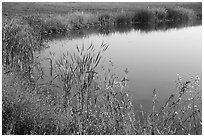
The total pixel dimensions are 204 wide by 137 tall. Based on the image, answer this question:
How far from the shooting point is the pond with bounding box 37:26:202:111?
5789mm

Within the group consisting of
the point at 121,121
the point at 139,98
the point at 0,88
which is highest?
the point at 0,88

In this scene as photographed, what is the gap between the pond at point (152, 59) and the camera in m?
5.79

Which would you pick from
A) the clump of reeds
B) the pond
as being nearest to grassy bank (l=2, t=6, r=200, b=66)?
the clump of reeds

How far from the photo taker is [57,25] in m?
13.2

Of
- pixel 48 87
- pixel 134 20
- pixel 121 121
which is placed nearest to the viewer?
pixel 121 121

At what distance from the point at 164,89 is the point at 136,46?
4.56 m

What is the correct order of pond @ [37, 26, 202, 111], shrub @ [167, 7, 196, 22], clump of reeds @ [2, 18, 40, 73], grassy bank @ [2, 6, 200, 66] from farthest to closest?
shrub @ [167, 7, 196, 22], grassy bank @ [2, 6, 200, 66], pond @ [37, 26, 202, 111], clump of reeds @ [2, 18, 40, 73]

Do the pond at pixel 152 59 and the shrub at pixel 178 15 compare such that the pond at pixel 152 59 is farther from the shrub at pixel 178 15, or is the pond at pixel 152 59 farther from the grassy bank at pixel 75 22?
the shrub at pixel 178 15

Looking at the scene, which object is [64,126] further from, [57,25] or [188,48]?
[57,25]

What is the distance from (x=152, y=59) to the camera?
817 centimetres

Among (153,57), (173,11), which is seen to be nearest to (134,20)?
(173,11)

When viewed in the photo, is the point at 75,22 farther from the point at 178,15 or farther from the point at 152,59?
the point at 152,59

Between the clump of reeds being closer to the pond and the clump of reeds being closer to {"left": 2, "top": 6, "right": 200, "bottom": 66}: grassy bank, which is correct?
{"left": 2, "top": 6, "right": 200, "bottom": 66}: grassy bank

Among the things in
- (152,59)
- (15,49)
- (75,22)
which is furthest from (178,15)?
(15,49)
